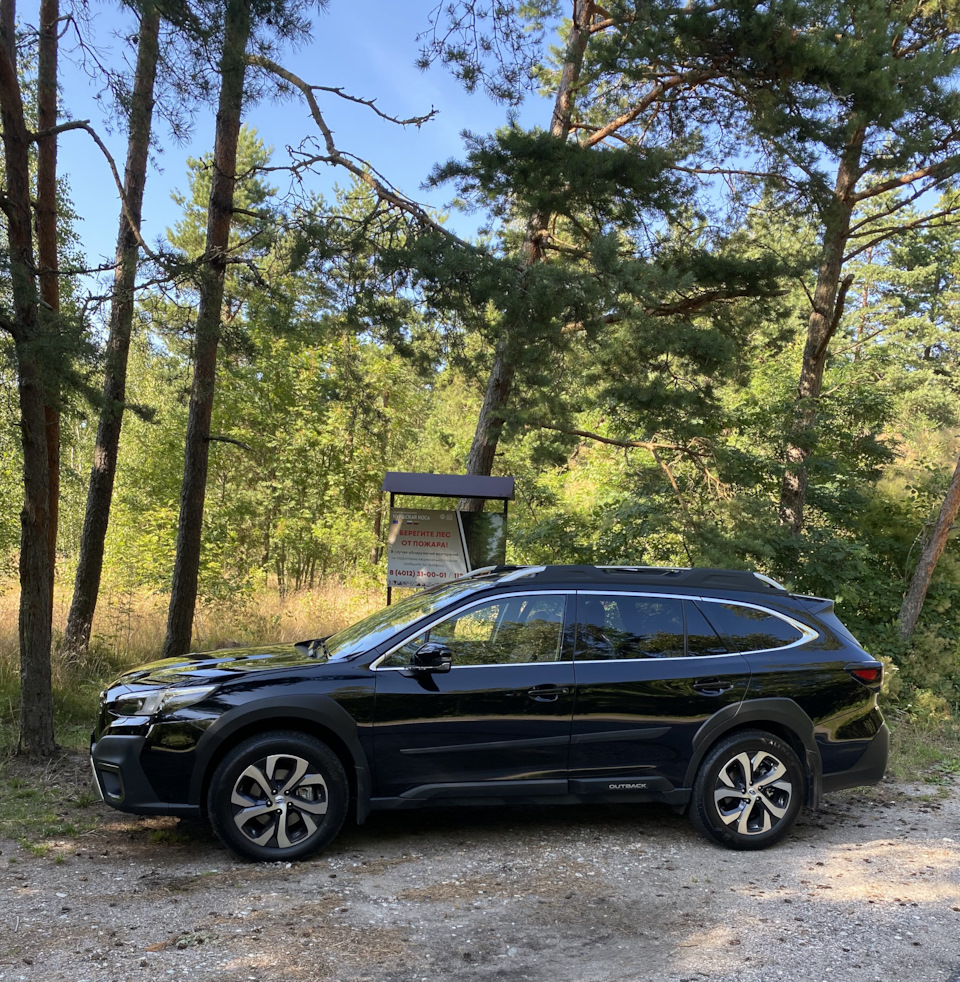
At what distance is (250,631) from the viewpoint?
12.1 metres

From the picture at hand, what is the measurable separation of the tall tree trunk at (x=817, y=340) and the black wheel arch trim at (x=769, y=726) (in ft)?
23.3

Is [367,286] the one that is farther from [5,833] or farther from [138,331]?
[5,833]

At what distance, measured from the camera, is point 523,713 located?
5164 mm

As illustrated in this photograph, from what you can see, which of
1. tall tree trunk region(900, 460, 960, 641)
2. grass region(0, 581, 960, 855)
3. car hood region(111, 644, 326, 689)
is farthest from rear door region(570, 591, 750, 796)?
tall tree trunk region(900, 460, 960, 641)

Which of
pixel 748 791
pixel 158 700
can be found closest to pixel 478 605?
pixel 158 700

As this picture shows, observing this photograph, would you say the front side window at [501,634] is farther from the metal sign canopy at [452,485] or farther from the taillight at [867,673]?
the metal sign canopy at [452,485]

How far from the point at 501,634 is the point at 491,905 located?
1590 mm

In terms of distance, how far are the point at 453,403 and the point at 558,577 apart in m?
24.4

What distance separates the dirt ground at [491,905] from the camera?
3.69 meters

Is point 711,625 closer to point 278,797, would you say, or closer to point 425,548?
point 278,797

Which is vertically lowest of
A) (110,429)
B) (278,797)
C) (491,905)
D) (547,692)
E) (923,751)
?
(923,751)

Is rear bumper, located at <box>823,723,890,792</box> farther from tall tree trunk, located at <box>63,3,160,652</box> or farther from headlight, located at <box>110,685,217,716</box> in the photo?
tall tree trunk, located at <box>63,3,160,652</box>

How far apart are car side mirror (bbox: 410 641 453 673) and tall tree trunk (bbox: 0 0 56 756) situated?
3.39 metres

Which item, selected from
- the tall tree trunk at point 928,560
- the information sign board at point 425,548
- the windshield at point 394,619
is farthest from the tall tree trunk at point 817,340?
the windshield at point 394,619
